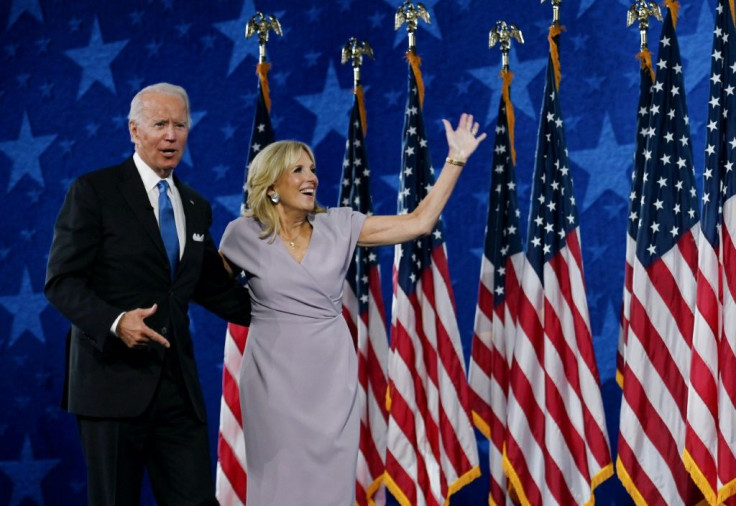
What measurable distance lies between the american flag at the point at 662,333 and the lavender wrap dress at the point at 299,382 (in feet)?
3.87

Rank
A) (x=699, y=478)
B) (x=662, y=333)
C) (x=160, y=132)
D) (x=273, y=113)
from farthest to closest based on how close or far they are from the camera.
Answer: (x=273, y=113) → (x=662, y=333) → (x=699, y=478) → (x=160, y=132)

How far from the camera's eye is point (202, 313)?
5.23 metres

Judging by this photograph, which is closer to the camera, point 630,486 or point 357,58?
point 630,486

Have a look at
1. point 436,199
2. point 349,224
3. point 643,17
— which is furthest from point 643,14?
point 349,224

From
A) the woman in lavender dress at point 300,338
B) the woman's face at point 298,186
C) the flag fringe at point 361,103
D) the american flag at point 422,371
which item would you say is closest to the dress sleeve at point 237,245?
the woman in lavender dress at point 300,338

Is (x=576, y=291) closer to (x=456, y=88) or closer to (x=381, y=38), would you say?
(x=456, y=88)

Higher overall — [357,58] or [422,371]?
[357,58]

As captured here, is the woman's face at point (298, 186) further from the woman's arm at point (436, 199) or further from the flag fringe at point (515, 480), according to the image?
the flag fringe at point (515, 480)

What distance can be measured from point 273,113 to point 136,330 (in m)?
2.80

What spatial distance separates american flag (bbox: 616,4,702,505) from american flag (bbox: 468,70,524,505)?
0.51 metres

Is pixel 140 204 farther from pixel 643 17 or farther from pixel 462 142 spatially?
pixel 643 17

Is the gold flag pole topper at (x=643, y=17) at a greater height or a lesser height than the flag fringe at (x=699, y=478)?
greater

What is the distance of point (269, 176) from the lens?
126 inches

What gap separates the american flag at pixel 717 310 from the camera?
3.46 meters
